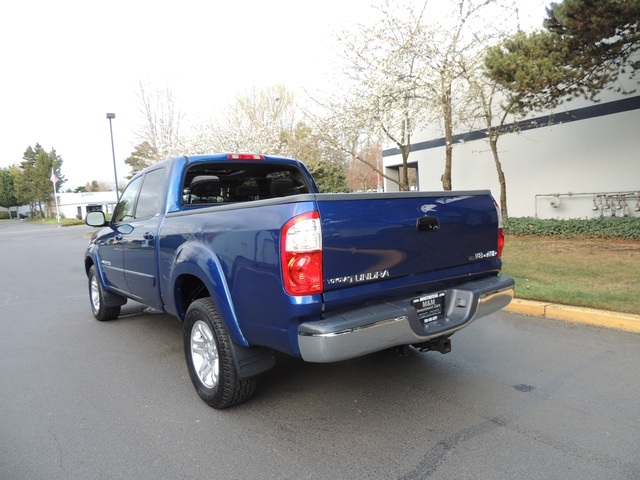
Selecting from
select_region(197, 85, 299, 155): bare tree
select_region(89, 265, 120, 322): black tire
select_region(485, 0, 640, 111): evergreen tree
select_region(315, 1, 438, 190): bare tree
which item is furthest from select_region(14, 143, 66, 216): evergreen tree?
select_region(485, 0, 640, 111): evergreen tree

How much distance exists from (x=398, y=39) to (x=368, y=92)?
167cm

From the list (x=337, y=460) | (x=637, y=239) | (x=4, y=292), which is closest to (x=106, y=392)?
(x=337, y=460)

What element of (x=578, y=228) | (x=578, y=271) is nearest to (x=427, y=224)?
(x=578, y=271)

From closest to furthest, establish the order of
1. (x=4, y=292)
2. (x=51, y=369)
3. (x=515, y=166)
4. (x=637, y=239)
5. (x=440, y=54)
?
1. (x=51, y=369)
2. (x=4, y=292)
3. (x=637, y=239)
4. (x=440, y=54)
5. (x=515, y=166)

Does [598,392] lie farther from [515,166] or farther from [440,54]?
[515,166]

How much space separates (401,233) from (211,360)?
182 centimetres

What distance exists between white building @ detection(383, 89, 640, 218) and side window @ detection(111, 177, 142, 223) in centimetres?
1129

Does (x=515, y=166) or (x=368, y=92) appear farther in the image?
(x=515, y=166)

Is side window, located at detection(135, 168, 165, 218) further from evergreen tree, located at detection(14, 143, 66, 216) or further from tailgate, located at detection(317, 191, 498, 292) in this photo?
evergreen tree, located at detection(14, 143, 66, 216)

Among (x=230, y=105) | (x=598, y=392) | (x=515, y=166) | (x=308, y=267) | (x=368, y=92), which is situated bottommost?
(x=598, y=392)

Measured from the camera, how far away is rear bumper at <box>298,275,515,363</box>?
2.60 m

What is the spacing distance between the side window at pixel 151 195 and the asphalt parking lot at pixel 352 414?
1.56 metres

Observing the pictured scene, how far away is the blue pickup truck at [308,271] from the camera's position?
267 cm

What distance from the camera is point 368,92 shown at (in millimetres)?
13477
